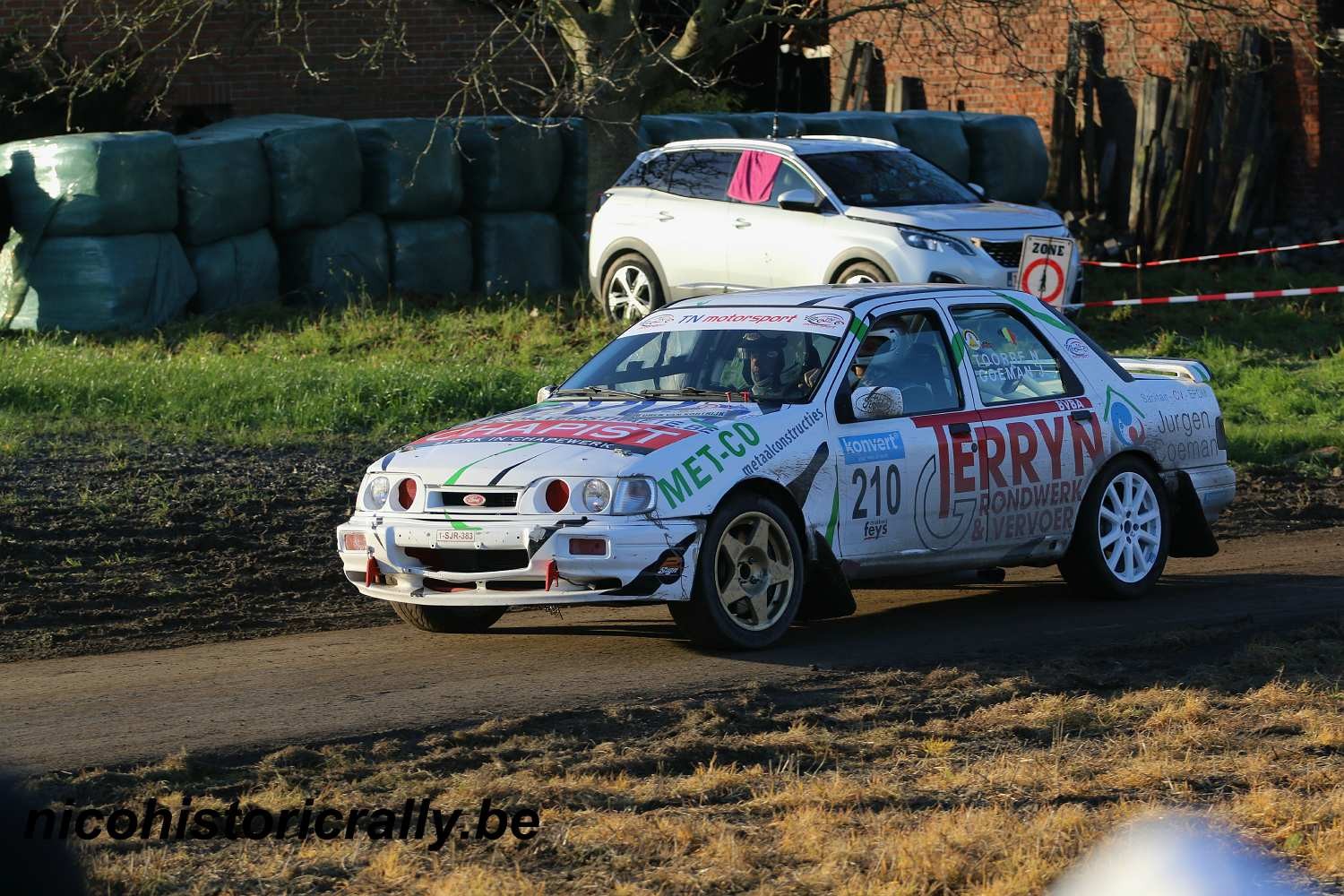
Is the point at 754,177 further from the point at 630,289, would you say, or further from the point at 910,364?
the point at 910,364

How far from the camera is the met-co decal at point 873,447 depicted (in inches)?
333

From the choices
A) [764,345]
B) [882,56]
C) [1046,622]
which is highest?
[882,56]

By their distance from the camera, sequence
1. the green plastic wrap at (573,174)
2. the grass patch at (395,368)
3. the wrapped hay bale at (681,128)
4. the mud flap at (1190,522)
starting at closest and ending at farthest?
the mud flap at (1190,522), the grass patch at (395,368), the green plastic wrap at (573,174), the wrapped hay bale at (681,128)

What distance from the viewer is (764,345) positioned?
8914 mm

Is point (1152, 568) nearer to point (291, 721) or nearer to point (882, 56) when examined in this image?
point (291, 721)

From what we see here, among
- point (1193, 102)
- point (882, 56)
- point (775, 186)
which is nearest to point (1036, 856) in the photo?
point (775, 186)

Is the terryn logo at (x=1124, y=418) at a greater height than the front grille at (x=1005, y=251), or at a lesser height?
lesser

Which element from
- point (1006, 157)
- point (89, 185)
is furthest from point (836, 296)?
point (1006, 157)

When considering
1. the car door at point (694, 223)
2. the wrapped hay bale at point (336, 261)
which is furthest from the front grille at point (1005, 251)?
the wrapped hay bale at point (336, 261)

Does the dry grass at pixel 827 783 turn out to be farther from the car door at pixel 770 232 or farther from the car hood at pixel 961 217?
the car door at pixel 770 232

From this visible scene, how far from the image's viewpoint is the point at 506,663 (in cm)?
802

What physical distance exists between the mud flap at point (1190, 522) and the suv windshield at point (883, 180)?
724 centimetres

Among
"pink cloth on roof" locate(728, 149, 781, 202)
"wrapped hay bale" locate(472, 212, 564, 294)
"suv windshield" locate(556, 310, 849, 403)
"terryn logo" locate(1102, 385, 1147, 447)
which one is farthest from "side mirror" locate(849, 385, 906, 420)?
"wrapped hay bale" locate(472, 212, 564, 294)

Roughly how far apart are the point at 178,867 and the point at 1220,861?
2.69 meters
